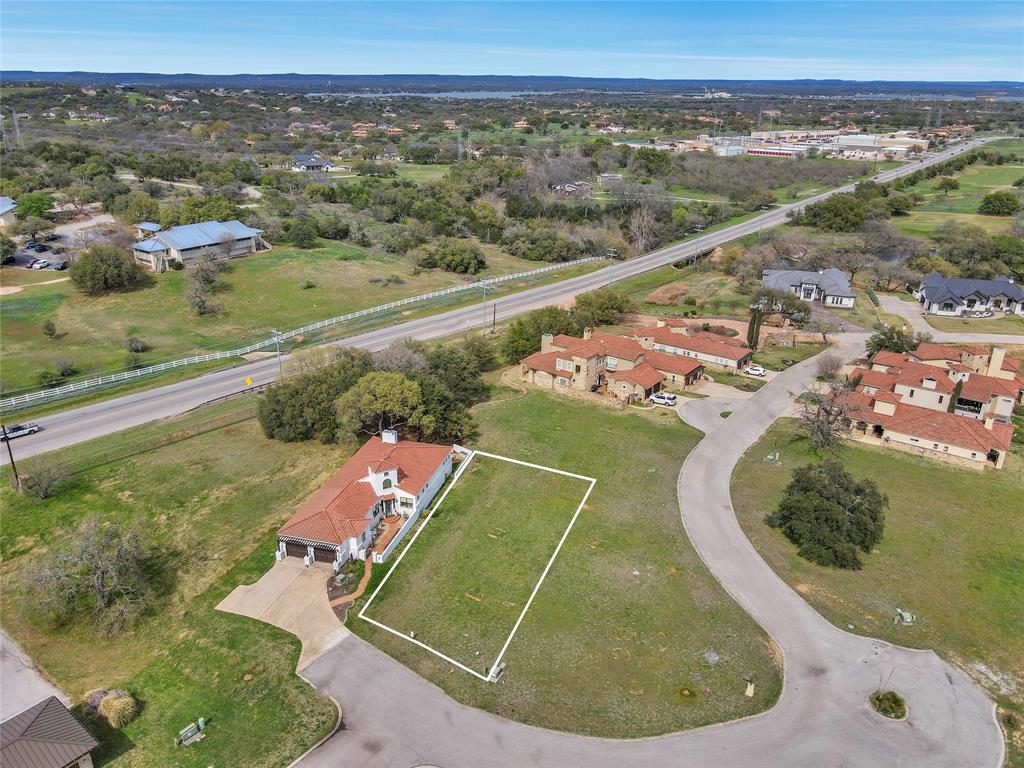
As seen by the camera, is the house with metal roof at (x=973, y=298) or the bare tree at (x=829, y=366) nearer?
the bare tree at (x=829, y=366)

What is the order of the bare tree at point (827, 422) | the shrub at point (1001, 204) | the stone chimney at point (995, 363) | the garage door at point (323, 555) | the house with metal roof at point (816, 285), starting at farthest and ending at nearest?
1. the shrub at point (1001, 204)
2. the house with metal roof at point (816, 285)
3. the stone chimney at point (995, 363)
4. the bare tree at point (827, 422)
5. the garage door at point (323, 555)

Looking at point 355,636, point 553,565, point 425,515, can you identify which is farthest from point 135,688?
point 553,565

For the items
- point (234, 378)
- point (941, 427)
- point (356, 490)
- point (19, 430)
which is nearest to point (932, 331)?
point (941, 427)

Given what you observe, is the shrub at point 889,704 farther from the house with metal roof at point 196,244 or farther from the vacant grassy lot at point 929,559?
the house with metal roof at point 196,244

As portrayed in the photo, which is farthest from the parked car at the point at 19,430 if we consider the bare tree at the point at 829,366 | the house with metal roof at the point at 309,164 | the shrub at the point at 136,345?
the house with metal roof at the point at 309,164

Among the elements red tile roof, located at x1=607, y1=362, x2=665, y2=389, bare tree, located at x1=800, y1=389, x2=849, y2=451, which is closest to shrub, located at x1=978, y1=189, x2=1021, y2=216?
bare tree, located at x1=800, y1=389, x2=849, y2=451

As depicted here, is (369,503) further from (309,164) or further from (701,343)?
(309,164)
